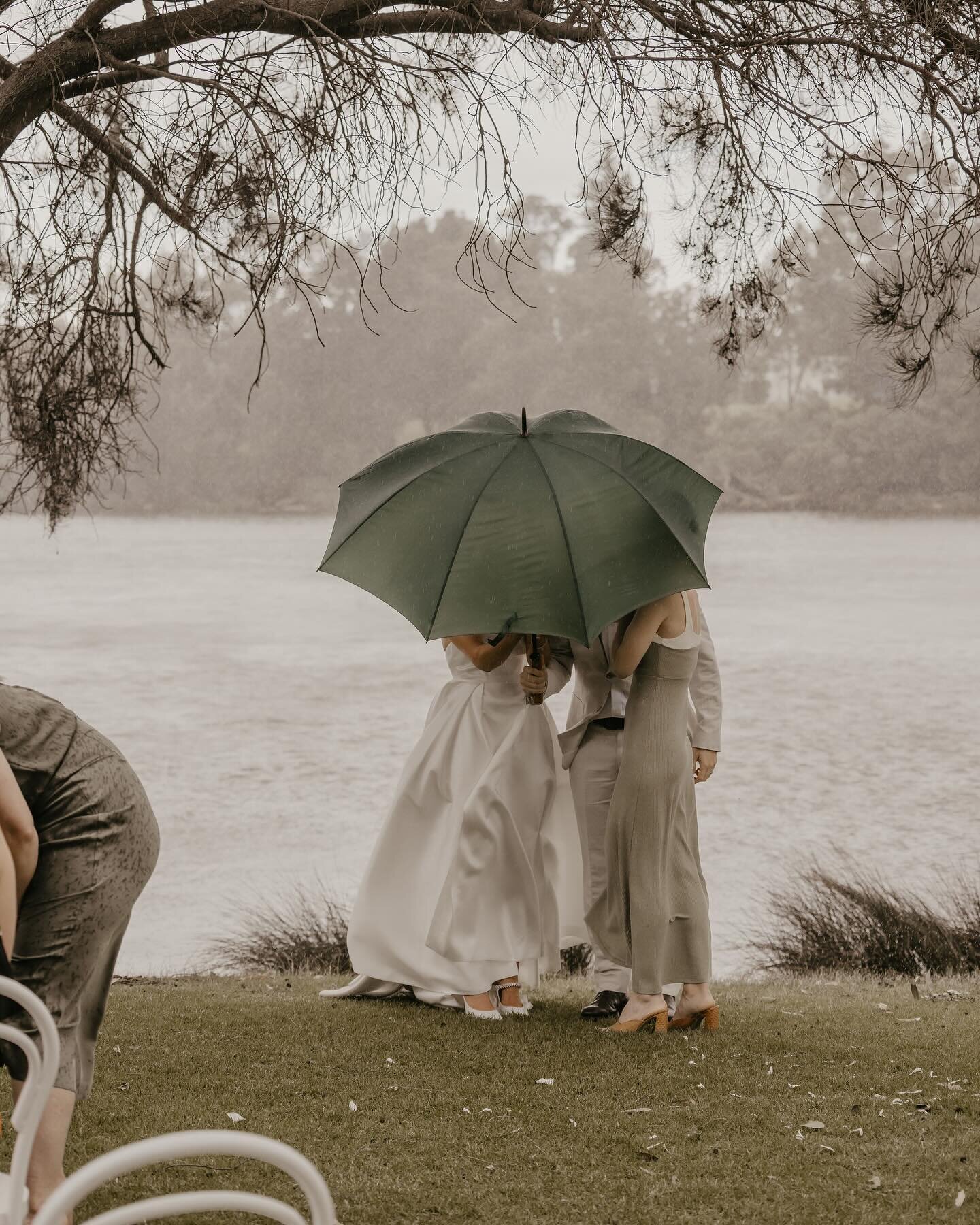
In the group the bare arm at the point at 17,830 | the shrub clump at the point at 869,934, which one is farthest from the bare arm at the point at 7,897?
the shrub clump at the point at 869,934

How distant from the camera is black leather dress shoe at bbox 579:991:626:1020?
3.58 metres

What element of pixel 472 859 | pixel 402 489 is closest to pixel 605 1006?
pixel 472 859

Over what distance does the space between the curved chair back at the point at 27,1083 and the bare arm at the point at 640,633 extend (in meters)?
2.03

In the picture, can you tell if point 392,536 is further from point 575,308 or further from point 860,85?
point 575,308

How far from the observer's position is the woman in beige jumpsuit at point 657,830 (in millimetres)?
3334

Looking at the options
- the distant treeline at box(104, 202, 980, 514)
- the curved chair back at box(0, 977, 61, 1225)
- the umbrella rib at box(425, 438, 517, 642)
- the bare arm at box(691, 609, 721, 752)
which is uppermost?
the distant treeline at box(104, 202, 980, 514)

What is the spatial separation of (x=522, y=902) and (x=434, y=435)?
4.31 feet

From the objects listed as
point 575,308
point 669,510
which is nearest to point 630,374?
point 575,308

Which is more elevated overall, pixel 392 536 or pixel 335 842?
pixel 392 536

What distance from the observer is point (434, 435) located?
3297 millimetres

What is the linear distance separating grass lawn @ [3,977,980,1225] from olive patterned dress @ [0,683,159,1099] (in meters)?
0.57

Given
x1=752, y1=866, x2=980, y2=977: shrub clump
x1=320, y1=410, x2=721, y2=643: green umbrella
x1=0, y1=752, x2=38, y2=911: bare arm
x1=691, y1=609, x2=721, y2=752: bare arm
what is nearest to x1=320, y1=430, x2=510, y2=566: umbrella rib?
x1=320, y1=410, x2=721, y2=643: green umbrella

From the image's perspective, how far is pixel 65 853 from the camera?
1989 millimetres

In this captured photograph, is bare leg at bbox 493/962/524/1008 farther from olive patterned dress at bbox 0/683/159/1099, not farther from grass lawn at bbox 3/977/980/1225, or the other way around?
olive patterned dress at bbox 0/683/159/1099
